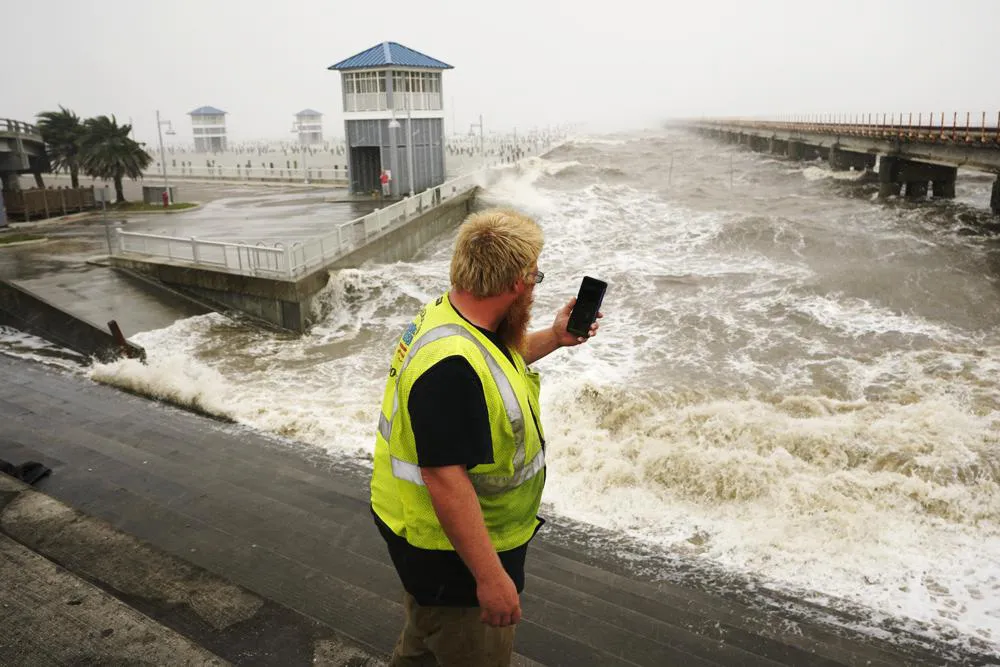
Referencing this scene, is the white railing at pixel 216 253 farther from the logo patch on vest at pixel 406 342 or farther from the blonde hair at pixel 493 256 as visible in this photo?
the blonde hair at pixel 493 256

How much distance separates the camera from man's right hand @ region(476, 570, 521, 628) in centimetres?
215

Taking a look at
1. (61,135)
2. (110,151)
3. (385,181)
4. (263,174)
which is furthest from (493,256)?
(263,174)

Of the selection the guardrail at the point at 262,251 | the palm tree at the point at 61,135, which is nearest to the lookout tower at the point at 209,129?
the palm tree at the point at 61,135

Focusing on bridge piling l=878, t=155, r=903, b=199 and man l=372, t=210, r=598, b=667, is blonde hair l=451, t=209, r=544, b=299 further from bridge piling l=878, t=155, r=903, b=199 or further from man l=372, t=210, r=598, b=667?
bridge piling l=878, t=155, r=903, b=199

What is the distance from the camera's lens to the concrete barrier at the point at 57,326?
1251 centimetres

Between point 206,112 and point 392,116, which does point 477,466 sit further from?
point 206,112

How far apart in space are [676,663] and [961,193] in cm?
4399

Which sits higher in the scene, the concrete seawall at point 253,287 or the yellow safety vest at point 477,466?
the yellow safety vest at point 477,466

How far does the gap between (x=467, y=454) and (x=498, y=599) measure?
0.47 m

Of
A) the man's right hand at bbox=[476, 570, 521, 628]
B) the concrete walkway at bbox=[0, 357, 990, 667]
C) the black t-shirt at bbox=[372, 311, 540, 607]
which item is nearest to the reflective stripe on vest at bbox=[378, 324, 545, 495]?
the black t-shirt at bbox=[372, 311, 540, 607]

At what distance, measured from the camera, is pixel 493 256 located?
87.9 inches

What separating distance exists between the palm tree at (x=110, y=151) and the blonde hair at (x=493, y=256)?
35.7 m

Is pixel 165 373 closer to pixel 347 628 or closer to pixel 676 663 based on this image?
pixel 347 628

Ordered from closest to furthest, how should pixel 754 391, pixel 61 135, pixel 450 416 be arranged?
1. pixel 450 416
2. pixel 754 391
3. pixel 61 135
